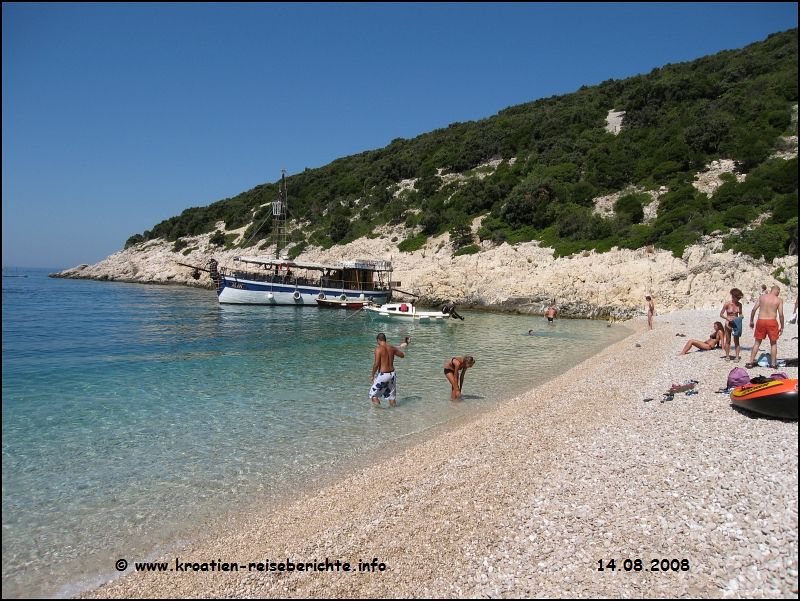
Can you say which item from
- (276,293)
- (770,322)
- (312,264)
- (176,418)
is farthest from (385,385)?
(276,293)

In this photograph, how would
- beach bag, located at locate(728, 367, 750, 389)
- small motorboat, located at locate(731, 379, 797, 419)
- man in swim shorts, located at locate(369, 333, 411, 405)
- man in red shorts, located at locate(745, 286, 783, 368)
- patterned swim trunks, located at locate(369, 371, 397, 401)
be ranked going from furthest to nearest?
patterned swim trunks, located at locate(369, 371, 397, 401), man in swim shorts, located at locate(369, 333, 411, 405), man in red shorts, located at locate(745, 286, 783, 368), beach bag, located at locate(728, 367, 750, 389), small motorboat, located at locate(731, 379, 797, 419)

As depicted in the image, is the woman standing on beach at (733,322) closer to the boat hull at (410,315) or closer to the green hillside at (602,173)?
the green hillside at (602,173)

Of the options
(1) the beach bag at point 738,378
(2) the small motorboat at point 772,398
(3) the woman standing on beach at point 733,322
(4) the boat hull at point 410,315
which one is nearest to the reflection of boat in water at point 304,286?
(4) the boat hull at point 410,315

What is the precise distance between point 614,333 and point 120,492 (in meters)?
22.5

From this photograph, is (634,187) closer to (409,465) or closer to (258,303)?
(258,303)

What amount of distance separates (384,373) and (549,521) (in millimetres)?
5913

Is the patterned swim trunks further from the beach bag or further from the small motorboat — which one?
the beach bag

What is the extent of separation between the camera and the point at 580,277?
32250 millimetres

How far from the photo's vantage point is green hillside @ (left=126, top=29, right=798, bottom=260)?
3194 centimetres

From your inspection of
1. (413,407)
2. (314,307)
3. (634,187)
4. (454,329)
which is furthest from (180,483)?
(634,187)

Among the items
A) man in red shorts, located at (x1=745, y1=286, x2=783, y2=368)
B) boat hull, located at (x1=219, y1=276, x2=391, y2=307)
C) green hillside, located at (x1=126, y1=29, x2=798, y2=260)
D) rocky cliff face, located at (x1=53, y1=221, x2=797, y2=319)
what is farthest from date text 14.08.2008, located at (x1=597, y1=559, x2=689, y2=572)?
boat hull, located at (x1=219, y1=276, x2=391, y2=307)

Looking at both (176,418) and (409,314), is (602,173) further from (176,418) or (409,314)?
(176,418)

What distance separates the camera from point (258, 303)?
37750 mm

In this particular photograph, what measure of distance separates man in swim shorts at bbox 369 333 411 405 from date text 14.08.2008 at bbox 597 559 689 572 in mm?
6428
